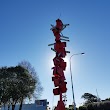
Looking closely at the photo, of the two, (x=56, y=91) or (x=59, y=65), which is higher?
(x=59, y=65)

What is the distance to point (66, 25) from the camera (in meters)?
12.4

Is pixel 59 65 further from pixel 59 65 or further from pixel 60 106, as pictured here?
pixel 60 106

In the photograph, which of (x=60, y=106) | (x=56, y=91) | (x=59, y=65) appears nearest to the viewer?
(x=60, y=106)

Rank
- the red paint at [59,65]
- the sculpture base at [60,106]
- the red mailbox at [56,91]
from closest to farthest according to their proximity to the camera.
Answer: the sculpture base at [60,106] → the red paint at [59,65] → the red mailbox at [56,91]

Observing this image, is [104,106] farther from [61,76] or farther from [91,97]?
[91,97]

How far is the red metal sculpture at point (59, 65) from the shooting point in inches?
444

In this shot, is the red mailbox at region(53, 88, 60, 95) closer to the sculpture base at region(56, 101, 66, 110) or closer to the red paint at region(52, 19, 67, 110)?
the red paint at region(52, 19, 67, 110)

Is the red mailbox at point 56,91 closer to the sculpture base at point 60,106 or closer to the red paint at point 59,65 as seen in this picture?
the red paint at point 59,65

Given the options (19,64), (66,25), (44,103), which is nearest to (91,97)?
(44,103)

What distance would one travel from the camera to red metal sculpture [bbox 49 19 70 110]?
11.3 metres

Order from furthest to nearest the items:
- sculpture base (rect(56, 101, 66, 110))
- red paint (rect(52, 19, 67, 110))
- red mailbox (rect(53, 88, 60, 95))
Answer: red mailbox (rect(53, 88, 60, 95)) < red paint (rect(52, 19, 67, 110)) < sculpture base (rect(56, 101, 66, 110))

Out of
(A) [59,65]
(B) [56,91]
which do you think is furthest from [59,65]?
(B) [56,91]

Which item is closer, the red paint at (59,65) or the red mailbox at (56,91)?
the red paint at (59,65)

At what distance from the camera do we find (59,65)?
1171cm
